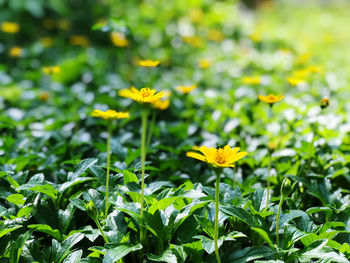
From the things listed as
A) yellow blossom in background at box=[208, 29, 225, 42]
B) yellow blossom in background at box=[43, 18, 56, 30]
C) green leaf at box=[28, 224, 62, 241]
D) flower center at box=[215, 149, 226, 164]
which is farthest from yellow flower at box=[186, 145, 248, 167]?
yellow blossom in background at box=[43, 18, 56, 30]

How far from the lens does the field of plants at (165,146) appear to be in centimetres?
116

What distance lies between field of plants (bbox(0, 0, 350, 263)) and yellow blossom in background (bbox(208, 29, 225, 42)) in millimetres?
28

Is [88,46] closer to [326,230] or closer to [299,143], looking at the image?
[299,143]

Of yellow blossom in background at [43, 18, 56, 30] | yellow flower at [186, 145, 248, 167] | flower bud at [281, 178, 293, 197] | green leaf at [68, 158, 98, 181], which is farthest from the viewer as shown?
yellow blossom in background at [43, 18, 56, 30]

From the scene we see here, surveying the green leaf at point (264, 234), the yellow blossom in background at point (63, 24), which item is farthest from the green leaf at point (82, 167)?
the yellow blossom in background at point (63, 24)

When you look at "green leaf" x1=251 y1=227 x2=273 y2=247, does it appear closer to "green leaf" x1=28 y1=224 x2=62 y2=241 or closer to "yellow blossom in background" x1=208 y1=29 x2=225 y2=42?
"green leaf" x1=28 y1=224 x2=62 y2=241

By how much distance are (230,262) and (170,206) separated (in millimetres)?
281

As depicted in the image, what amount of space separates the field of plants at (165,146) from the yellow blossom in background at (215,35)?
0.03 m

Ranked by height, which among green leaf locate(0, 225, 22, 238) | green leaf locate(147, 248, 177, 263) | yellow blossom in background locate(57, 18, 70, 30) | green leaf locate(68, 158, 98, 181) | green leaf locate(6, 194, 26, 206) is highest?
yellow blossom in background locate(57, 18, 70, 30)

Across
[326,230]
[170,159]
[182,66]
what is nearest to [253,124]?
[170,159]

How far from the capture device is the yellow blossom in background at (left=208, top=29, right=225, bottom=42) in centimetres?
430

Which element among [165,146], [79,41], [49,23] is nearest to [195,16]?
[79,41]

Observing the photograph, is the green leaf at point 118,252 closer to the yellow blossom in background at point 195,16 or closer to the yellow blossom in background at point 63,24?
the yellow blossom in background at point 63,24

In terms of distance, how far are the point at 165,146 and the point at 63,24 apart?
280 cm
